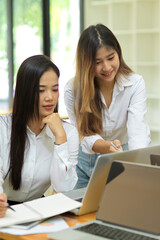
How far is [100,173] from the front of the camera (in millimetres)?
1528

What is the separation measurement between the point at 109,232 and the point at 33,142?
0.79 metres

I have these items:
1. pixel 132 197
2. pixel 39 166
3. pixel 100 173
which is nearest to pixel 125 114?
pixel 39 166

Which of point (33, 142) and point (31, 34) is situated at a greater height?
point (31, 34)

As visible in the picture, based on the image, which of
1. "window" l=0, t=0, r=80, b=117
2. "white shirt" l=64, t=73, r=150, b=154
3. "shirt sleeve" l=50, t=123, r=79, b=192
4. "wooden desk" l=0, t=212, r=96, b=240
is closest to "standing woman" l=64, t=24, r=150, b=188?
"white shirt" l=64, t=73, r=150, b=154

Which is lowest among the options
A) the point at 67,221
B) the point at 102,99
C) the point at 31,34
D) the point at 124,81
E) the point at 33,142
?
the point at 67,221

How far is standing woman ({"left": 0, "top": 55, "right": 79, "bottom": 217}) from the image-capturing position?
1.98 meters

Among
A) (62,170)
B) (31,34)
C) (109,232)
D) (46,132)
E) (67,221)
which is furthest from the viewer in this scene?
(31,34)

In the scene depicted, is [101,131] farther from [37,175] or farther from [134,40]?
[134,40]

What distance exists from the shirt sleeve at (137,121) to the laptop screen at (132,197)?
870mm

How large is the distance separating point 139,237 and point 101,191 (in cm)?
30

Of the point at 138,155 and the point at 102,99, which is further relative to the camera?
the point at 102,99

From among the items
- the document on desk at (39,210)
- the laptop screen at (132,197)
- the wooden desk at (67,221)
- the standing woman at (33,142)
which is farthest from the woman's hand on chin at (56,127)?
the laptop screen at (132,197)

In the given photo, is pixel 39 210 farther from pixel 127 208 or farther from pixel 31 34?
pixel 31 34

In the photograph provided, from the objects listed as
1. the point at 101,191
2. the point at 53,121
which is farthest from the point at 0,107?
the point at 101,191
